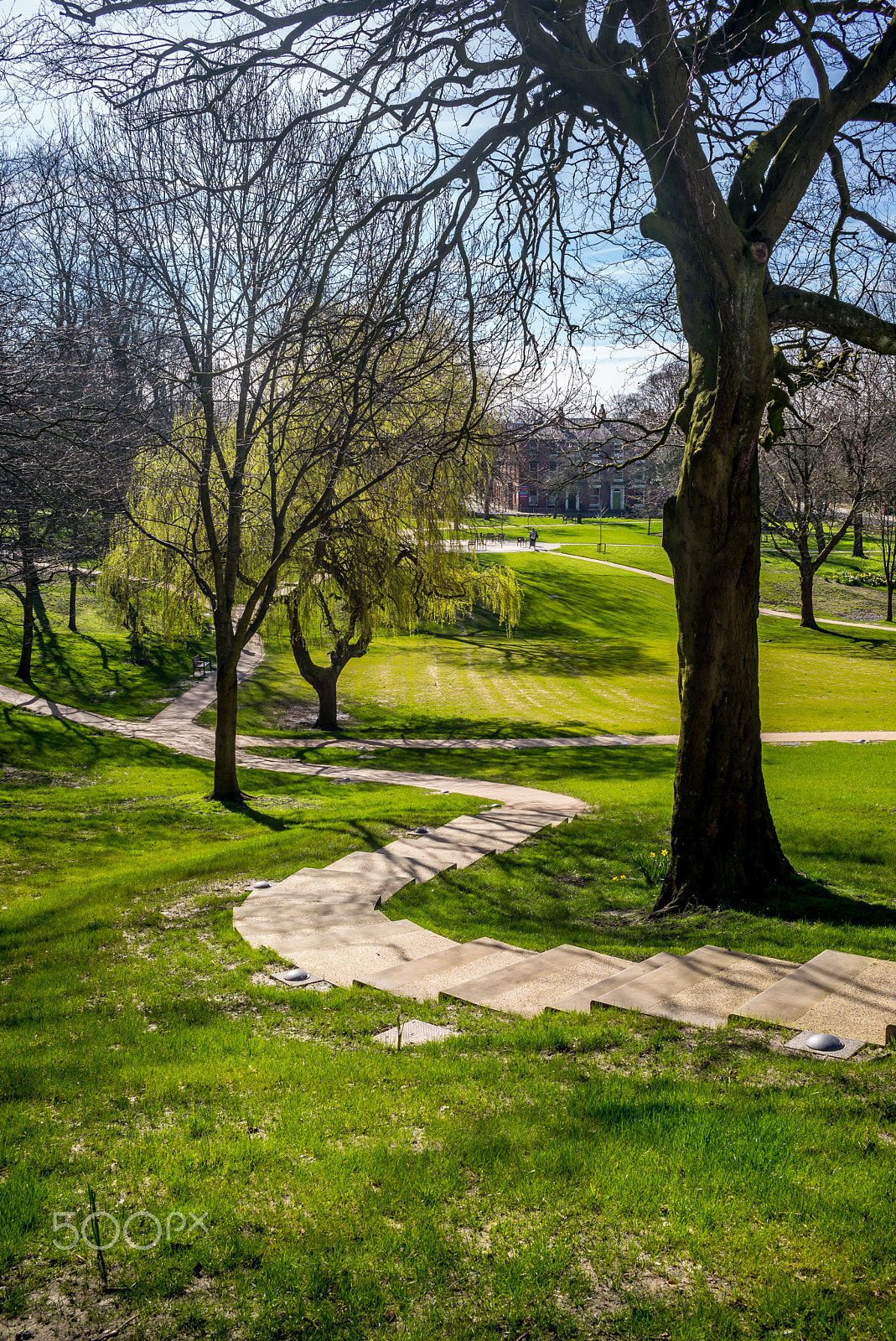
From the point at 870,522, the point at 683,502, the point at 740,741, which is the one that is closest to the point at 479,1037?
the point at 740,741

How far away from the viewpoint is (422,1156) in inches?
124

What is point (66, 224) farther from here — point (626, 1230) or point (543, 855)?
point (626, 1230)

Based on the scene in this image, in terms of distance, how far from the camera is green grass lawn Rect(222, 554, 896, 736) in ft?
75.2

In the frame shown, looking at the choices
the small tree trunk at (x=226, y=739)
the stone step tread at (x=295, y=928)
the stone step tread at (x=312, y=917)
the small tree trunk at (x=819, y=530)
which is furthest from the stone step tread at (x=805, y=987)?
the small tree trunk at (x=819, y=530)

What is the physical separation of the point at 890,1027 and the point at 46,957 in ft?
16.4

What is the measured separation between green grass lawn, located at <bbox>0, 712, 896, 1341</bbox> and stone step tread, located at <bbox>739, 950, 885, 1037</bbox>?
24cm

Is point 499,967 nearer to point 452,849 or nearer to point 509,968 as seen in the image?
point 509,968

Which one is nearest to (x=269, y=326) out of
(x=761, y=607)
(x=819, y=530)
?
(x=819, y=530)

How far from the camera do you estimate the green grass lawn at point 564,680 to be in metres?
22.9

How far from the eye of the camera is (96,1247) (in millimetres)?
2668

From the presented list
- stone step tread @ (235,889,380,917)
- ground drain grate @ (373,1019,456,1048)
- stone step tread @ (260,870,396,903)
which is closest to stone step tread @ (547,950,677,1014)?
ground drain grate @ (373,1019,456,1048)

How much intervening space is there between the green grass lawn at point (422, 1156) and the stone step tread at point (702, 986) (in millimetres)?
185

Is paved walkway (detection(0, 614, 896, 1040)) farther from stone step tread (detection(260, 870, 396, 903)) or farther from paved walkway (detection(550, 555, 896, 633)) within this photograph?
paved walkway (detection(550, 555, 896, 633))

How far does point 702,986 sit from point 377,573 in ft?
47.9
